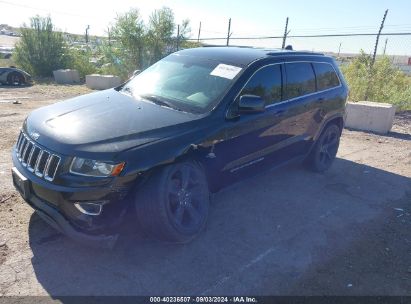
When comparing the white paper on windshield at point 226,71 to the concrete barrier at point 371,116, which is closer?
the white paper on windshield at point 226,71

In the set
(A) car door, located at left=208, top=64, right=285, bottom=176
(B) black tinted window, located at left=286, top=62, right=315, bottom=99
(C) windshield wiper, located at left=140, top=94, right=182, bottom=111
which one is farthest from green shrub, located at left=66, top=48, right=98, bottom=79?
(A) car door, located at left=208, top=64, right=285, bottom=176

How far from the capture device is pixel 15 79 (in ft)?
48.5

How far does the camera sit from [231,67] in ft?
14.2

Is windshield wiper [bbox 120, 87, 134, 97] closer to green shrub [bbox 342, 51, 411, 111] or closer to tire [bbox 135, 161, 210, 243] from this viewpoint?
tire [bbox 135, 161, 210, 243]

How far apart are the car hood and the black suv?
10 mm

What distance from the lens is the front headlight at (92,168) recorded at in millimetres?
3035

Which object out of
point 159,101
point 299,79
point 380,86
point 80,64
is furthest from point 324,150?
point 80,64

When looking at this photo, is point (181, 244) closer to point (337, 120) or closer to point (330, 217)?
point (330, 217)

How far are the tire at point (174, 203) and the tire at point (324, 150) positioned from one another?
2.61m

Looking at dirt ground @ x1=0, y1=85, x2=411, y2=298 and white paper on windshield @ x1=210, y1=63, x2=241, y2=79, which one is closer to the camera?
dirt ground @ x1=0, y1=85, x2=411, y2=298

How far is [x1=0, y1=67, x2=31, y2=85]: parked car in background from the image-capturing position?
14.4m

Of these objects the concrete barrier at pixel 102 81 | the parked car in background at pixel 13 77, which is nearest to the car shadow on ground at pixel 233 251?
the concrete barrier at pixel 102 81

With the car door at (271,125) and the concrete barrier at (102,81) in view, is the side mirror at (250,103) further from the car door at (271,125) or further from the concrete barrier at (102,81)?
the concrete barrier at (102,81)

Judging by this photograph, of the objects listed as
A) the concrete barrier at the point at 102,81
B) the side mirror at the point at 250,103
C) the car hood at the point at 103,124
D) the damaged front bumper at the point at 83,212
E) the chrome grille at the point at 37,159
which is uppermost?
the side mirror at the point at 250,103
